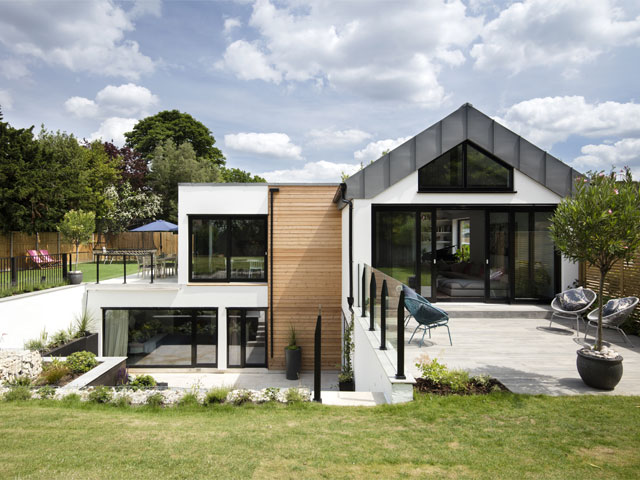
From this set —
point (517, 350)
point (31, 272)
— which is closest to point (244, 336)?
point (31, 272)

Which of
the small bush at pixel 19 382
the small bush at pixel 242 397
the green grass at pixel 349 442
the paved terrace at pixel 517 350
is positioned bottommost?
the small bush at pixel 19 382

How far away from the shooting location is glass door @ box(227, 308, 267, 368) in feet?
41.2

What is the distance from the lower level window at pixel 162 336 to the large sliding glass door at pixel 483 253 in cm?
650

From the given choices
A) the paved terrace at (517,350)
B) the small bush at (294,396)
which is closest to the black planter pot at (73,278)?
the small bush at (294,396)

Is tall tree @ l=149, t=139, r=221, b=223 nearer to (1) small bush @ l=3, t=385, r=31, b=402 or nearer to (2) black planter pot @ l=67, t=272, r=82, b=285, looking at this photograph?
(2) black planter pot @ l=67, t=272, r=82, b=285

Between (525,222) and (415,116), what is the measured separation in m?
12.9

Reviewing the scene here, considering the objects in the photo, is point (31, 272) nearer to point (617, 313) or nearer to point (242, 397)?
point (242, 397)

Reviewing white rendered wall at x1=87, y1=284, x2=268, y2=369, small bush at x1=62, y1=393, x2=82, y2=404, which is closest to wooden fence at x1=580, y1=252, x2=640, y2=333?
white rendered wall at x1=87, y1=284, x2=268, y2=369

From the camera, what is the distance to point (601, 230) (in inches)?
176

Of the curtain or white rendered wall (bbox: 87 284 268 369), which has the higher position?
white rendered wall (bbox: 87 284 268 369)

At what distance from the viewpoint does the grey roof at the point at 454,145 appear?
372 inches

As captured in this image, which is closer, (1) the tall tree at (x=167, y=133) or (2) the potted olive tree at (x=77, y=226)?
(2) the potted olive tree at (x=77, y=226)

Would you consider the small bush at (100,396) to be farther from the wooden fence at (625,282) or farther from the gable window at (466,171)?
the wooden fence at (625,282)

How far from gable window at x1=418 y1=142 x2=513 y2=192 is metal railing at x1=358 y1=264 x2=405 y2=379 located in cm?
377
